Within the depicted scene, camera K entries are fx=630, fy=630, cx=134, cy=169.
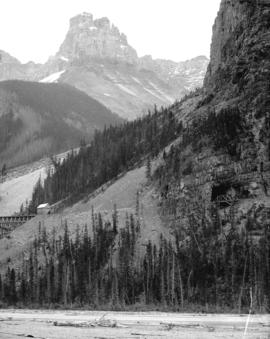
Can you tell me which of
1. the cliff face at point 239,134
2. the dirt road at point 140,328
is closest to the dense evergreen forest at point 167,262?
the cliff face at point 239,134

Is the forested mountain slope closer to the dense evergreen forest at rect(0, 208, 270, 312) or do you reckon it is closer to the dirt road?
the dense evergreen forest at rect(0, 208, 270, 312)

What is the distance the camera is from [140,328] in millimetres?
53938

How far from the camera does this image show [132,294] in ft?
388

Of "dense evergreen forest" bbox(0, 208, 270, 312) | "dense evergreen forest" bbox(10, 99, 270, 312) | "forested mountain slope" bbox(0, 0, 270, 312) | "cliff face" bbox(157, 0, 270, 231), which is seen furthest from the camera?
"cliff face" bbox(157, 0, 270, 231)

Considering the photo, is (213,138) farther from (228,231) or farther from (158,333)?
(158,333)

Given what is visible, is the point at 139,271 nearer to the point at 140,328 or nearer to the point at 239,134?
the point at 239,134

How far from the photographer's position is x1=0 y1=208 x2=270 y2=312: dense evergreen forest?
113m

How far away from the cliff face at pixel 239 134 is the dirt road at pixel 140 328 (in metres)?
78.8

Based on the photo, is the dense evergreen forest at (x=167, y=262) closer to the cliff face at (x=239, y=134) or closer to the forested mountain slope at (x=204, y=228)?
the forested mountain slope at (x=204, y=228)

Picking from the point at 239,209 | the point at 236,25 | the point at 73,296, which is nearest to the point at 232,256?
the point at 239,209

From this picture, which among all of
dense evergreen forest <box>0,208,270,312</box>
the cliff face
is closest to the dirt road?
dense evergreen forest <box>0,208,270,312</box>

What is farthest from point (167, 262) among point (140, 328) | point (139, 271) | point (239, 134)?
point (140, 328)

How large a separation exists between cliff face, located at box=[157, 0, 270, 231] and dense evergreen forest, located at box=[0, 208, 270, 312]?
13216 mm

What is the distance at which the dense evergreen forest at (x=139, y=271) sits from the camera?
112562 millimetres
